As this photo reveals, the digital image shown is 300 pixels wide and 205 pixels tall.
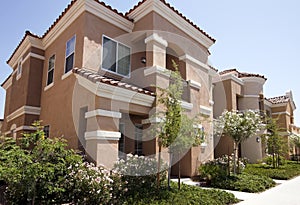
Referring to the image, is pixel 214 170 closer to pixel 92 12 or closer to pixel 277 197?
pixel 277 197

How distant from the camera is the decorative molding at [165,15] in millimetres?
11930

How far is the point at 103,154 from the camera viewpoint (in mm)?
8680

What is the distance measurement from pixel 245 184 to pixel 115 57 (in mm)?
8958

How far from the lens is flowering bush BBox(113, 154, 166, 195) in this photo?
8.32 m

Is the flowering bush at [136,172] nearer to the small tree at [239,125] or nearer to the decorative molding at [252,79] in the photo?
the small tree at [239,125]

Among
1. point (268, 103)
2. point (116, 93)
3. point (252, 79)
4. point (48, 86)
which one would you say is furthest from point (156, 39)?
point (268, 103)

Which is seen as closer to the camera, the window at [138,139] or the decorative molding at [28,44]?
the window at [138,139]

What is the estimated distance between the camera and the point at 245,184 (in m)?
11.1

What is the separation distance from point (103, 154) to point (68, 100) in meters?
3.80

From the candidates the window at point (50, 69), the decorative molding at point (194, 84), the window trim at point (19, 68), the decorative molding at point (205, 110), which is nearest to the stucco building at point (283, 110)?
the decorative molding at point (205, 110)

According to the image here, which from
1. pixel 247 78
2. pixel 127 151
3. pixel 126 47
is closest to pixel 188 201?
pixel 127 151

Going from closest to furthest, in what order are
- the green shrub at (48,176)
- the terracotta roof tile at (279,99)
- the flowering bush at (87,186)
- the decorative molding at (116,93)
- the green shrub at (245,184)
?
the green shrub at (48,176)
the flowering bush at (87,186)
the decorative molding at (116,93)
the green shrub at (245,184)
the terracotta roof tile at (279,99)

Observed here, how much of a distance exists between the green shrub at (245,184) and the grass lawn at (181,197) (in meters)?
2.39

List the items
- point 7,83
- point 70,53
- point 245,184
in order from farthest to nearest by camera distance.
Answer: point 7,83, point 70,53, point 245,184
